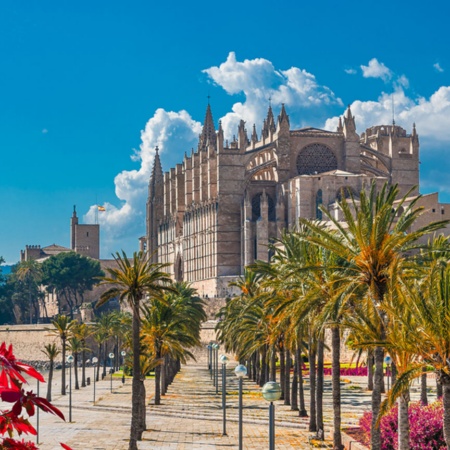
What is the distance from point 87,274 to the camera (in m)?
109

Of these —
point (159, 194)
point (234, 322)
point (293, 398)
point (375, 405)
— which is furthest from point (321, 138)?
point (375, 405)

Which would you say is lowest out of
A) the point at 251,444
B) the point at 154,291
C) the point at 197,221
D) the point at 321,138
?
the point at 251,444

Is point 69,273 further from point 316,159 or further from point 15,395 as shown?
point 15,395

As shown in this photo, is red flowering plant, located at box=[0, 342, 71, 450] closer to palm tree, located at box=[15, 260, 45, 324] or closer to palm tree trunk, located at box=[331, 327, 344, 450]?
palm tree trunk, located at box=[331, 327, 344, 450]

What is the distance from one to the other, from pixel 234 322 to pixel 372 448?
25.6 m

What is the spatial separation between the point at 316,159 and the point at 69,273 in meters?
36.7

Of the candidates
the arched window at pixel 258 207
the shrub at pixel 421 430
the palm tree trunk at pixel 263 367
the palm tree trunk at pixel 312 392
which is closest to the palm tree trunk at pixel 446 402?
the shrub at pixel 421 430

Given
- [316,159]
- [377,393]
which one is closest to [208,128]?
[316,159]

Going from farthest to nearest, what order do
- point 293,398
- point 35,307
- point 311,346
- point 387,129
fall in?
1. point 35,307
2. point 387,129
3. point 293,398
4. point 311,346

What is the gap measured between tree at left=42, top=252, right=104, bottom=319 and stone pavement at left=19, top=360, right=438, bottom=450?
194 feet

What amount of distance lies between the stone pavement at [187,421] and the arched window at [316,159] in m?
39.3

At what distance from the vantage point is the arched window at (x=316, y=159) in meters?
85.8

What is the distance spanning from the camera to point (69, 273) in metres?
108

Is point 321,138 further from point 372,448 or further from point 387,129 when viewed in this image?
point 372,448
